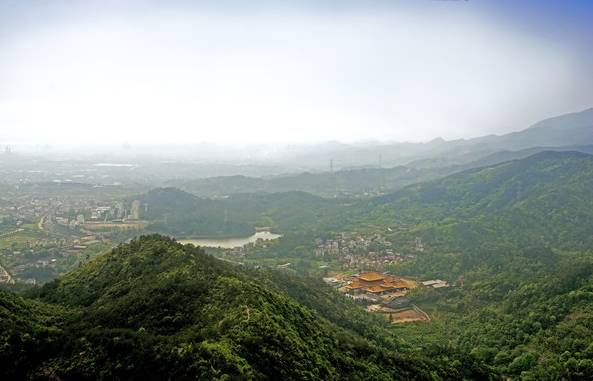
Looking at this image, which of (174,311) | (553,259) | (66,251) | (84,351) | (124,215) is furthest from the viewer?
(124,215)

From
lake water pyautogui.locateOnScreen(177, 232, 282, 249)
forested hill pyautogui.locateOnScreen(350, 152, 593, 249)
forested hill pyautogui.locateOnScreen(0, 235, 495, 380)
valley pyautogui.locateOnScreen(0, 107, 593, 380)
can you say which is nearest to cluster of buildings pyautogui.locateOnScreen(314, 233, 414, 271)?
valley pyautogui.locateOnScreen(0, 107, 593, 380)

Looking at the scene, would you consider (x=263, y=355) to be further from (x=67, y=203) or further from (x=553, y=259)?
(x=67, y=203)

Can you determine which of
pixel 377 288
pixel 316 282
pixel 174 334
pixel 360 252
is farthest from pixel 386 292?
pixel 174 334

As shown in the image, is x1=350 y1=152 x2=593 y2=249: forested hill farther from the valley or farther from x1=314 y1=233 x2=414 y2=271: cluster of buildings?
x1=314 y1=233 x2=414 y2=271: cluster of buildings

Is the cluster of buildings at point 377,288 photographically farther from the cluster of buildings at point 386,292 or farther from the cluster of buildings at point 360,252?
the cluster of buildings at point 360,252

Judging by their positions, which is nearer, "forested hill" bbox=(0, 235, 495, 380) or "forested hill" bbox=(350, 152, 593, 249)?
"forested hill" bbox=(0, 235, 495, 380)

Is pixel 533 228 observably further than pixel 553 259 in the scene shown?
Yes

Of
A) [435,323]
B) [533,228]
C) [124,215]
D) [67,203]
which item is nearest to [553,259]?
[533,228]

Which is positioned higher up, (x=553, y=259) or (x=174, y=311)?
(x=174, y=311)
